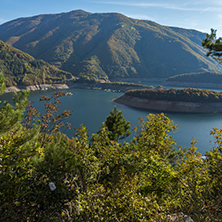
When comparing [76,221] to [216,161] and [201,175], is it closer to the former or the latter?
[201,175]

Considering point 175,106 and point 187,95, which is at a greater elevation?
point 187,95

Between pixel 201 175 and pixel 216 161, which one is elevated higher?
pixel 216 161

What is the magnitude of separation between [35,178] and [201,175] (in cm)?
1018

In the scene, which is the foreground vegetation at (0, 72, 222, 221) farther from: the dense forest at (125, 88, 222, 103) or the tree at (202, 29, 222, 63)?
the dense forest at (125, 88, 222, 103)

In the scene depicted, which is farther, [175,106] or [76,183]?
[175,106]

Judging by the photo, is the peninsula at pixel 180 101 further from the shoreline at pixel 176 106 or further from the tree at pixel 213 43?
the tree at pixel 213 43

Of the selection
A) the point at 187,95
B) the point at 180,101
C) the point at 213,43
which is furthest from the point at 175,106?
the point at 213,43

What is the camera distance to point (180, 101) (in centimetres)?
11862

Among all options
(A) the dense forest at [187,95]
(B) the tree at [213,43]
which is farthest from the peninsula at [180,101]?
(B) the tree at [213,43]

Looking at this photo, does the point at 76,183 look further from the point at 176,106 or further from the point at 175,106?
the point at 176,106

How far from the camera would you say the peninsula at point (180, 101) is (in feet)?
371

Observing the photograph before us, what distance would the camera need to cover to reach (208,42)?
48.6ft

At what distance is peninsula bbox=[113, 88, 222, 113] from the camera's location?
11312 cm

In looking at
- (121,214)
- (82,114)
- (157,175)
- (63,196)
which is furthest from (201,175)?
(82,114)
